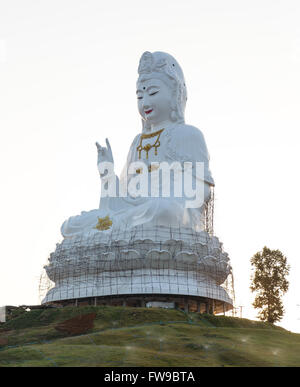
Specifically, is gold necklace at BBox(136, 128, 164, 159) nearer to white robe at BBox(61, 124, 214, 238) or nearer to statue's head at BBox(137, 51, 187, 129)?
white robe at BBox(61, 124, 214, 238)

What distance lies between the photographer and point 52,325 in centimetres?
1600

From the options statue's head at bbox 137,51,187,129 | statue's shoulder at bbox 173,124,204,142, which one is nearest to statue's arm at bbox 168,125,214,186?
statue's shoulder at bbox 173,124,204,142

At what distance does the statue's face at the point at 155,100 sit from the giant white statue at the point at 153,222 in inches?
1.6

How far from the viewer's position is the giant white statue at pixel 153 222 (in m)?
20.0

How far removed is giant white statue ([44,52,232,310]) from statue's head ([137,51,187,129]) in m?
0.04

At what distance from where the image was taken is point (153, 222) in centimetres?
2069

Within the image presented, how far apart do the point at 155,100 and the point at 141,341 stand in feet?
44.3

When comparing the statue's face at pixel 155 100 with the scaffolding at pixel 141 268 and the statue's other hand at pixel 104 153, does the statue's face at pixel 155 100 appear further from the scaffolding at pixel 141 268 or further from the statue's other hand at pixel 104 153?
the scaffolding at pixel 141 268

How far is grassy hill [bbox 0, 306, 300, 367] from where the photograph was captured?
11172 millimetres

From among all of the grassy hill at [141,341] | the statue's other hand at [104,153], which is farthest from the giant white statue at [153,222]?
the grassy hill at [141,341]

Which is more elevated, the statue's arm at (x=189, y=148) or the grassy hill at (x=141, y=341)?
the statue's arm at (x=189, y=148)

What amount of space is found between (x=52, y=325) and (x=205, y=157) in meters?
10.1
